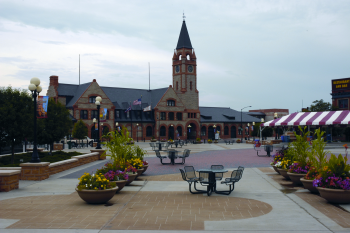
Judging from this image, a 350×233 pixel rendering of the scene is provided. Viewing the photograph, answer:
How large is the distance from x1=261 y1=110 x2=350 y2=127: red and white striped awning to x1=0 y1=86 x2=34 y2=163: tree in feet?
110

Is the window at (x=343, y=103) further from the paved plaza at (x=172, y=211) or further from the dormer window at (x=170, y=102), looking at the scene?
the paved plaza at (x=172, y=211)

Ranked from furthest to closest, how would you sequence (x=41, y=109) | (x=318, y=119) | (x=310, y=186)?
(x=318, y=119)
(x=41, y=109)
(x=310, y=186)

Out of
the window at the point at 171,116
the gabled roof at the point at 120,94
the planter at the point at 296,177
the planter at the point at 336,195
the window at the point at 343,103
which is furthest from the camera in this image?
the window at the point at 171,116

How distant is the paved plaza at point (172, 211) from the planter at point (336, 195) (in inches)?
8.3

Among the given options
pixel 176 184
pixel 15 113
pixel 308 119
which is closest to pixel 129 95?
pixel 308 119

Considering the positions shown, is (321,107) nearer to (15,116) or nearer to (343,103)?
(343,103)

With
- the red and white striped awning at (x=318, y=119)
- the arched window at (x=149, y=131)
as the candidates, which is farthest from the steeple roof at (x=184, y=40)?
the red and white striped awning at (x=318, y=119)

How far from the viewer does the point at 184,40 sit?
8250 centimetres

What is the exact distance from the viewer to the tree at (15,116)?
67.1 ft

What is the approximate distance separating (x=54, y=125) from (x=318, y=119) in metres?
32.6

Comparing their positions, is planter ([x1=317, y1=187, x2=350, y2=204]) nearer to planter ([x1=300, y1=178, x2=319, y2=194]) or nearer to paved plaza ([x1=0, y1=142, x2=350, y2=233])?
paved plaza ([x1=0, y1=142, x2=350, y2=233])

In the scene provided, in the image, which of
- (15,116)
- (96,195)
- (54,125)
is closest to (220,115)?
(54,125)

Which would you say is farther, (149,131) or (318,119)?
(149,131)

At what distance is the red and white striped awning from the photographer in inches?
1675
